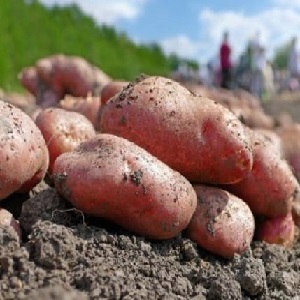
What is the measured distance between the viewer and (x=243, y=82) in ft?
43.9

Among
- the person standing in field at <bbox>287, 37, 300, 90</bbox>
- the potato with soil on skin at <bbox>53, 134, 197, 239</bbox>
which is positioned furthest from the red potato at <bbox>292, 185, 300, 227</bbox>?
the person standing in field at <bbox>287, 37, 300, 90</bbox>

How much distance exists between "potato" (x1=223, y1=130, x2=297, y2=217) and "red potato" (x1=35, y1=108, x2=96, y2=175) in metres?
0.63

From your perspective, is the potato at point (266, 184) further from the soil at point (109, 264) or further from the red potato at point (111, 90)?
the red potato at point (111, 90)

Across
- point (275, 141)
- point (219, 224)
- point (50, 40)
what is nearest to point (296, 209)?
point (275, 141)

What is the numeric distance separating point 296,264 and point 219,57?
1129 cm

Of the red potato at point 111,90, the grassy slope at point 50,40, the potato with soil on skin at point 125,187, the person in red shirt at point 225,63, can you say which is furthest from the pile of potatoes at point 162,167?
the person in red shirt at point 225,63

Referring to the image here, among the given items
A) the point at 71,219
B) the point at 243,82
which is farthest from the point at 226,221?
the point at 243,82

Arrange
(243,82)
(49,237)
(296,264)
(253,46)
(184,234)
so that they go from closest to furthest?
1. (49,237)
2. (184,234)
3. (296,264)
4. (253,46)
5. (243,82)

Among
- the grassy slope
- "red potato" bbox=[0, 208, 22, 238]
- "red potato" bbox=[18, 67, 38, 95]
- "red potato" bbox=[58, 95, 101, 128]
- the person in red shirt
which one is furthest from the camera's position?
the grassy slope

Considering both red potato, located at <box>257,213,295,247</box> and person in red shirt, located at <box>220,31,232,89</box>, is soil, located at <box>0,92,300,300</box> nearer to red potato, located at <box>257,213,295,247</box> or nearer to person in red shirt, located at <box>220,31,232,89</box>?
red potato, located at <box>257,213,295,247</box>

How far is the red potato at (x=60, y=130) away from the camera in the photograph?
250 centimetres

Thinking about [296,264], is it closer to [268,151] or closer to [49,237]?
[268,151]

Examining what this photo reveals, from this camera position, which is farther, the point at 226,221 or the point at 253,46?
the point at 253,46

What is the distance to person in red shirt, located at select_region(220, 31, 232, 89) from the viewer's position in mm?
13266
